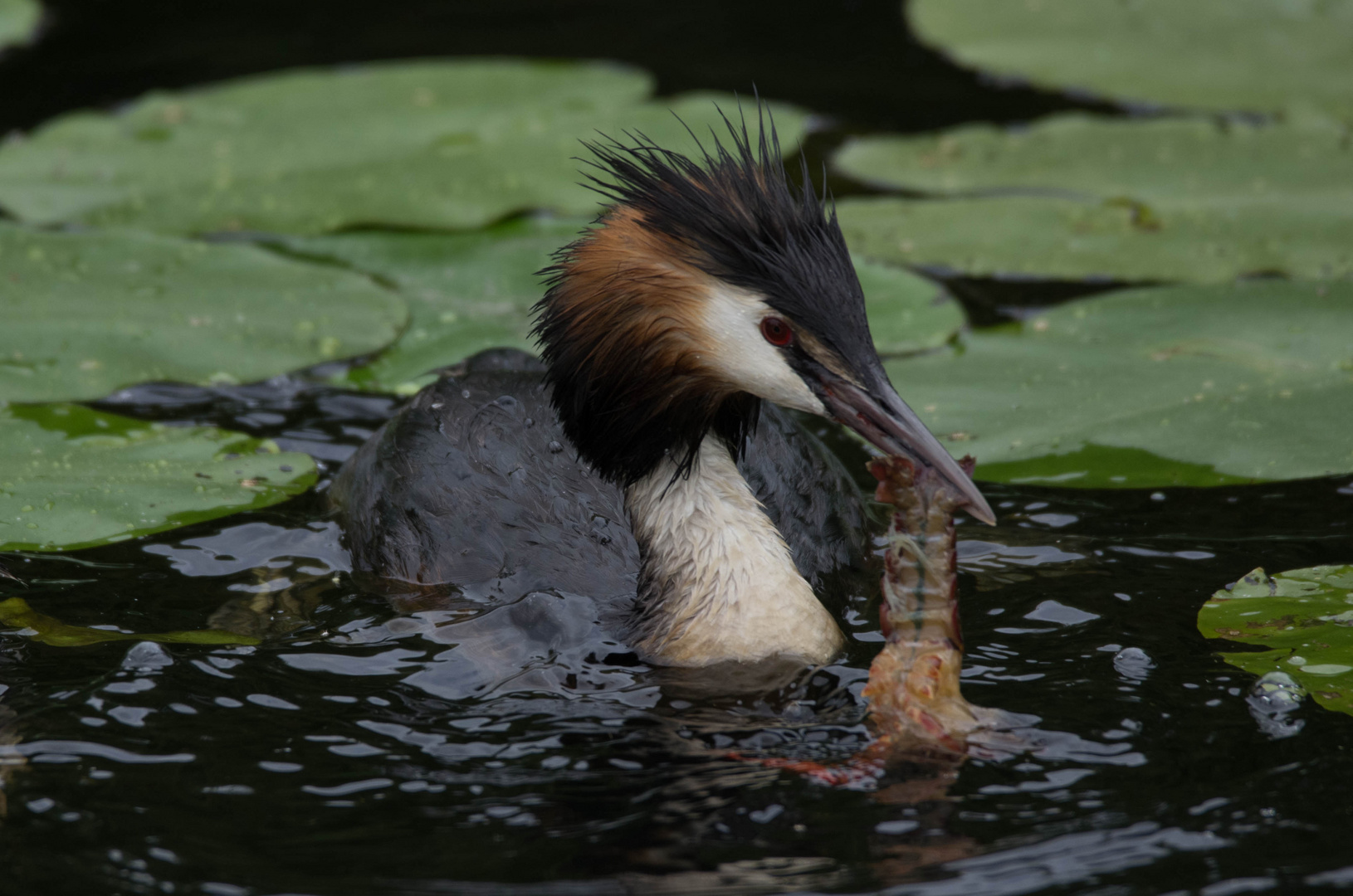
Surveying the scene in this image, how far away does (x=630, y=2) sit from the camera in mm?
12758

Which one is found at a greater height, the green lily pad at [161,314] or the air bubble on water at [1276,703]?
the green lily pad at [161,314]

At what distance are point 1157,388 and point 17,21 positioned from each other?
9.21 metres

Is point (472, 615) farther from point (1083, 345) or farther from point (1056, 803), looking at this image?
point (1083, 345)

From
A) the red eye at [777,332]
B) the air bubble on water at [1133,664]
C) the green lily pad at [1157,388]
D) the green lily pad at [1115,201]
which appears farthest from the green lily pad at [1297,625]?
the green lily pad at [1115,201]

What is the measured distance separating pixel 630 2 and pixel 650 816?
32.4 feet

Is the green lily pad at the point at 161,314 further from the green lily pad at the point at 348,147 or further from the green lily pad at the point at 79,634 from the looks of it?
the green lily pad at the point at 79,634

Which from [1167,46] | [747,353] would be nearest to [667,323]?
[747,353]

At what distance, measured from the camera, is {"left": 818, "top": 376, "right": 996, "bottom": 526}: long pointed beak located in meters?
4.34

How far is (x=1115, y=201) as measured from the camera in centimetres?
852

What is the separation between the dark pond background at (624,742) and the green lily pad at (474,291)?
1152 millimetres

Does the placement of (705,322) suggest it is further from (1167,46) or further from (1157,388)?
(1167,46)

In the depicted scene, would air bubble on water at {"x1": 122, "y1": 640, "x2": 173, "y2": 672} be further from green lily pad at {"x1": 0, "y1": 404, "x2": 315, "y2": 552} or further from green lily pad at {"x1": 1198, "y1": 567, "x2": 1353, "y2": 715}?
green lily pad at {"x1": 1198, "y1": 567, "x2": 1353, "y2": 715}

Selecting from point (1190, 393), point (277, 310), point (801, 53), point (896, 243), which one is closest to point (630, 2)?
point (801, 53)

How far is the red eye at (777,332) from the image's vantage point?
15.4 feet
